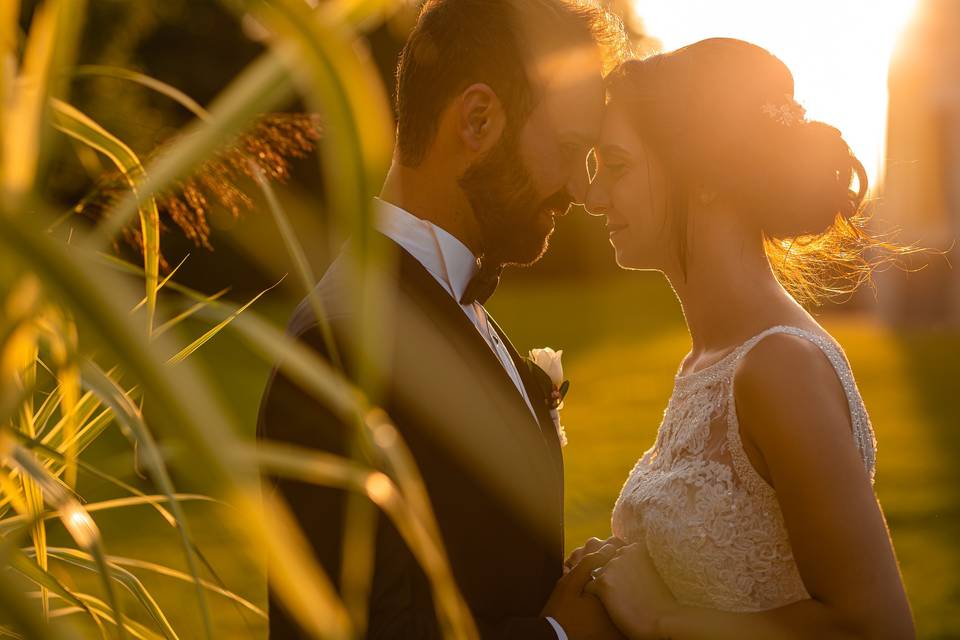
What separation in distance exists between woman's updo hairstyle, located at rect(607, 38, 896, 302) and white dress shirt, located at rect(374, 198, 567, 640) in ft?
1.93

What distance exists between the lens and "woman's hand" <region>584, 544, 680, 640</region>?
7.66 ft

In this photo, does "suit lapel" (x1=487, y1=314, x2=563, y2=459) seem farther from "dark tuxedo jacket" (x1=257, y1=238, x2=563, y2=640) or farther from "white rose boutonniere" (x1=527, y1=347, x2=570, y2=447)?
"dark tuxedo jacket" (x1=257, y1=238, x2=563, y2=640)

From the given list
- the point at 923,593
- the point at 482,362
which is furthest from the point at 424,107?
the point at 923,593

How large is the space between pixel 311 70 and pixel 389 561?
1366 mm

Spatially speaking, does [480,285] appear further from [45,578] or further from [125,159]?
[45,578]

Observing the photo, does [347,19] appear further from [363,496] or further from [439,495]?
[439,495]

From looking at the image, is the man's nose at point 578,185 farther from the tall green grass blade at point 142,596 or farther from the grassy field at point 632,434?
the tall green grass blade at point 142,596

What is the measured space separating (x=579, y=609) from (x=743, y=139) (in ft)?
4.18

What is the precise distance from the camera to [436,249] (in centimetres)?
248

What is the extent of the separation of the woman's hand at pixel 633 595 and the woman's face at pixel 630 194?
0.80m

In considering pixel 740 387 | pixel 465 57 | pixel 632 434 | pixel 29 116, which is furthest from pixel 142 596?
pixel 632 434

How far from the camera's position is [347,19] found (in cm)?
79

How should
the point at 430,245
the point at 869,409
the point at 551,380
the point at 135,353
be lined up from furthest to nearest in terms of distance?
the point at 869,409
the point at 551,380
the point at 430,245
the point at 135,353

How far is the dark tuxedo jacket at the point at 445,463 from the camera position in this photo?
1832mm
